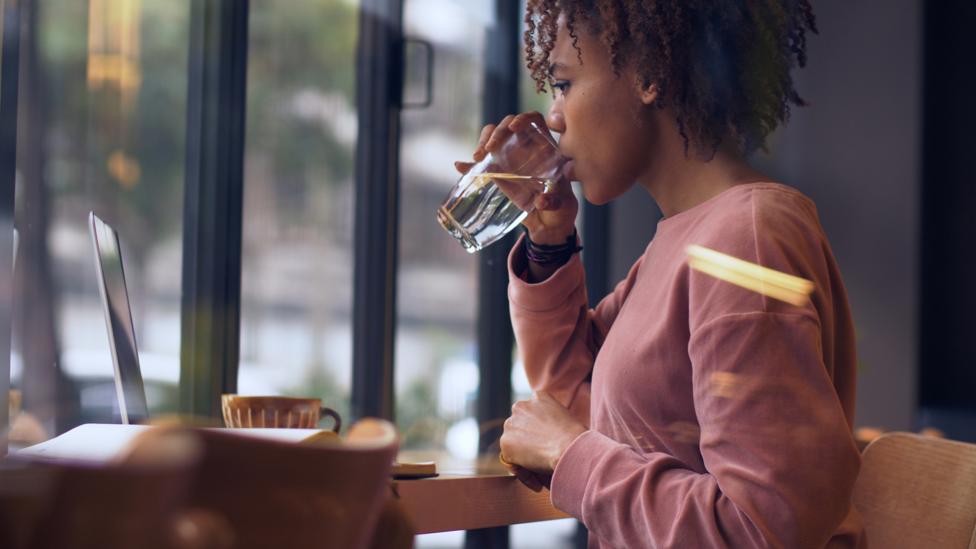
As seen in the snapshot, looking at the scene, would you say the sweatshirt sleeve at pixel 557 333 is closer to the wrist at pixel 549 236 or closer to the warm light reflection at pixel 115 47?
the wrist at pixel 549 236

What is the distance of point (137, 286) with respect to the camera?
203 centimetres

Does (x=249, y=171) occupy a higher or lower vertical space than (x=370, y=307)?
higher

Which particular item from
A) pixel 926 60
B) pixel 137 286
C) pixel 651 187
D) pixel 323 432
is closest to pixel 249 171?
pixel 137 286

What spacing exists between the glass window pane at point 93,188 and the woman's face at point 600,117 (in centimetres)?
95

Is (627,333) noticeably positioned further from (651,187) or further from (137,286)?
(137,286)

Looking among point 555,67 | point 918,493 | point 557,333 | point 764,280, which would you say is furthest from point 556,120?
point 918,493

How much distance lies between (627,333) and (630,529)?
0.24m

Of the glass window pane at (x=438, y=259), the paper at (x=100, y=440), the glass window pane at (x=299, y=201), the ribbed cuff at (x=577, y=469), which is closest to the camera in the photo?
the paper at (x=100, y=440)

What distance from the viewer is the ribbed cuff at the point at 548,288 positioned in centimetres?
148

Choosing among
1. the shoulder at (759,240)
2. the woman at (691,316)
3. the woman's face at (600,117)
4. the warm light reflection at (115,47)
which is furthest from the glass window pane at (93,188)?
the shoulder at (759,240)

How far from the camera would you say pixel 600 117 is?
1.28m

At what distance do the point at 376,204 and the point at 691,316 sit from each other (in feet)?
5.82

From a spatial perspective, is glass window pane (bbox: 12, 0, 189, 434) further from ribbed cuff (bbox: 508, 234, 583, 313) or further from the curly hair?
the curly hair

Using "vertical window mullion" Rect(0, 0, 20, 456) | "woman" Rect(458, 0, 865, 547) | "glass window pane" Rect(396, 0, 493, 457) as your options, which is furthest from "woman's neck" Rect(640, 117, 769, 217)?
"glass window pane" Rect(396, 0, 493, 457)
